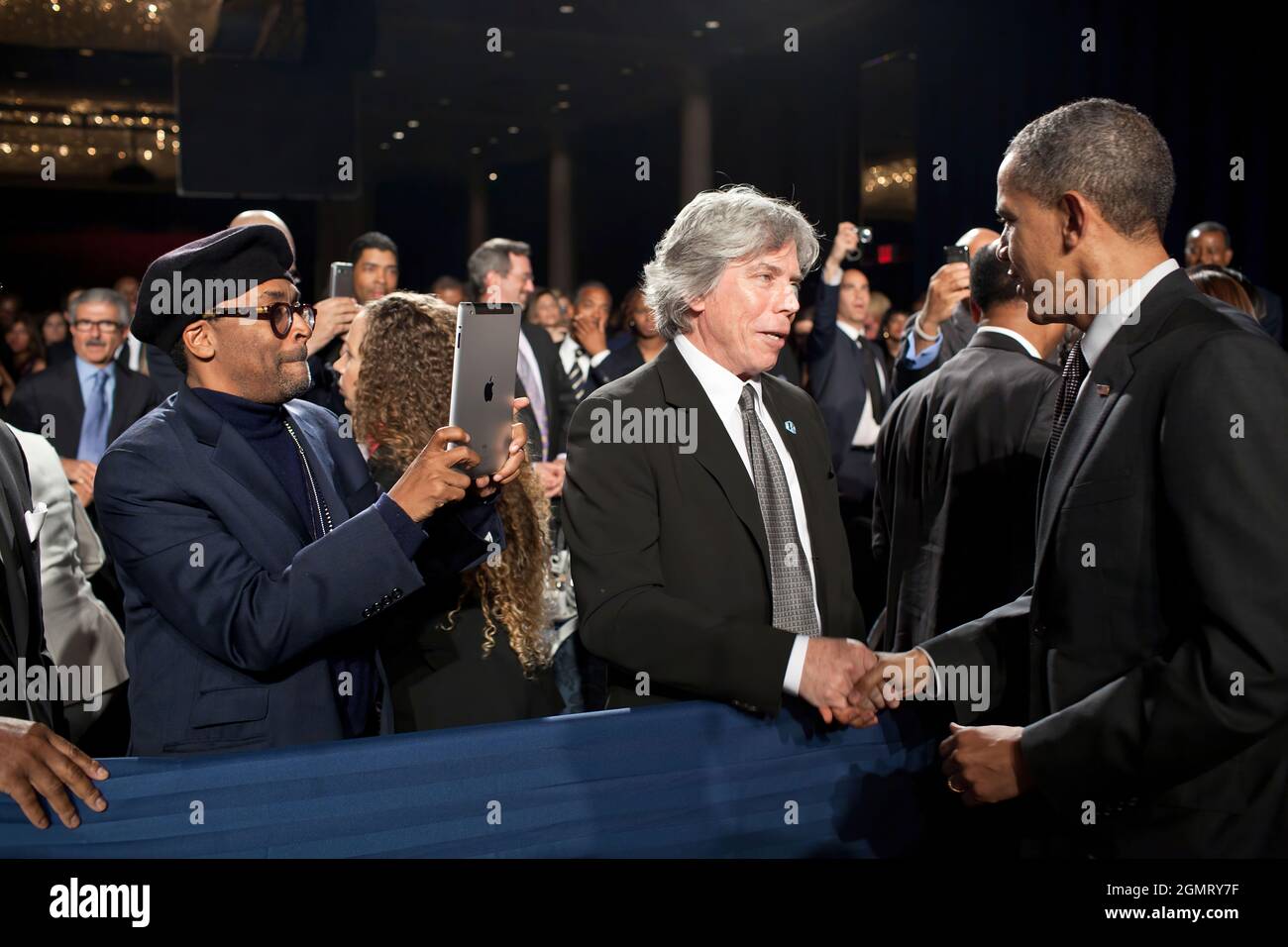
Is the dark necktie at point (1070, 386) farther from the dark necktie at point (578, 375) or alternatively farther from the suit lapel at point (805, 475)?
the dark necktie at point (578, 375)

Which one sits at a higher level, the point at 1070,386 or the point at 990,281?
the point at 990,281

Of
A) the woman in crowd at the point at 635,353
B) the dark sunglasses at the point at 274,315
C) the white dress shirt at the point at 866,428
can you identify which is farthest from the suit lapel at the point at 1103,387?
the woman in crowd at the point at 635,353

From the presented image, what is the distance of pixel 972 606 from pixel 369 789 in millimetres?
1574

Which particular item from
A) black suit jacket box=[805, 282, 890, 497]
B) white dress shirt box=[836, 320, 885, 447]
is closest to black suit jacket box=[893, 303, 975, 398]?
black suit jacket box=[805, 282, 890, 497]

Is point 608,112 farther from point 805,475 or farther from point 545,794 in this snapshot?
point 545,794

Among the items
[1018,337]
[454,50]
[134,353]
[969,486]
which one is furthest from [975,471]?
[454,50]

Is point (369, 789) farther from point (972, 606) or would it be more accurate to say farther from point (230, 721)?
point (972, 606)

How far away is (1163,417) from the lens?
4.56 ft

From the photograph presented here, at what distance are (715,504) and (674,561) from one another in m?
0.12

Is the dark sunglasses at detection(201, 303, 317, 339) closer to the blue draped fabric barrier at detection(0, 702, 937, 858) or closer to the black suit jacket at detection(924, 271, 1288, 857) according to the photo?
the blue draped fabric barrier at detection(0, 702, 937, 858)

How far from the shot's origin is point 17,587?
1.80m

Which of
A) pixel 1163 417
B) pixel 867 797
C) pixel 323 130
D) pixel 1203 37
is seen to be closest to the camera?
pixel 1163 417
